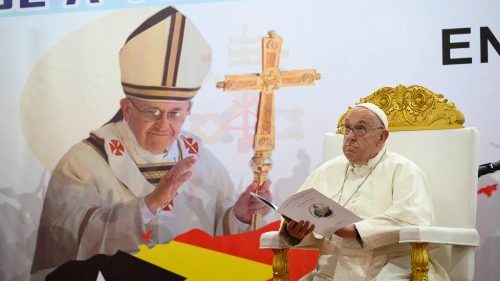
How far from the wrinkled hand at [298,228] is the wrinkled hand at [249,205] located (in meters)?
1.60

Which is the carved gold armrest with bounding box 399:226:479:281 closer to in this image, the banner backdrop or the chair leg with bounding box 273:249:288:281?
the chair leg with bounding box 273:249:288:281

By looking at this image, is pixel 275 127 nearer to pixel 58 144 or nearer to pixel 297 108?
pixel 297 108

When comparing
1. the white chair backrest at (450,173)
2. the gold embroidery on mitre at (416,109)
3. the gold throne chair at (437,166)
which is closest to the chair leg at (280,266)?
the gold throne chair at (437,166)

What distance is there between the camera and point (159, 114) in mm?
6289

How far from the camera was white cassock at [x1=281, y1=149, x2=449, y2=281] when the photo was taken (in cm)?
420

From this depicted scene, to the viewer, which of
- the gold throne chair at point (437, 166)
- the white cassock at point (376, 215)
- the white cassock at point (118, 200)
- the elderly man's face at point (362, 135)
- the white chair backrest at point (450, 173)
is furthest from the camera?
the white cassock at point (118, 200)

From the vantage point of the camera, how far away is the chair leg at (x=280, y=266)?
4.41 meters

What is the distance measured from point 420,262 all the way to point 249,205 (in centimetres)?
221

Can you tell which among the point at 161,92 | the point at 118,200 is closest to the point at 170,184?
the point at 118,200

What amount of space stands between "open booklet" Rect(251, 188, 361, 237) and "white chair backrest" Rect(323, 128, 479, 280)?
0.67 metres

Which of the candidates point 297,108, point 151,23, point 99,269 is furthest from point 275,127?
point 99,269

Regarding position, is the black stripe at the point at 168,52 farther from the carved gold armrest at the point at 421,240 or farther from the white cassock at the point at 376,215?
the carved gold armrest at the point at 421,240

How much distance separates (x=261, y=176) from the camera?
19.6 ft

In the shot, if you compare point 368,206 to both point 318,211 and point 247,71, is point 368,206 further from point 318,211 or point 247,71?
point 247,71
